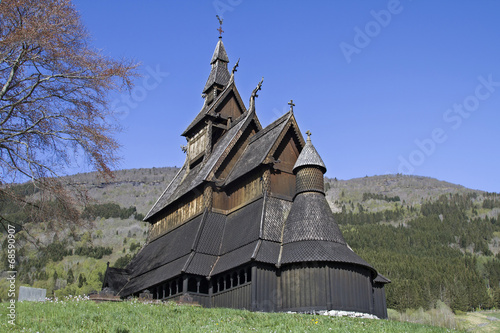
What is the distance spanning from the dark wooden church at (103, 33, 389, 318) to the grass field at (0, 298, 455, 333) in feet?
16.4

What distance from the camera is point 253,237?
2542 centimetres

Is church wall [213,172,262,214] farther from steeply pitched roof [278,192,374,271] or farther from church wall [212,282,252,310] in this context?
church wall [212,282,252,310]

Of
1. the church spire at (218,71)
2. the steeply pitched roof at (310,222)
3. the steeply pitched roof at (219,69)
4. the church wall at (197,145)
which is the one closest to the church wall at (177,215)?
the church wall at (197,145)

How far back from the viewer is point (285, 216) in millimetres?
27156

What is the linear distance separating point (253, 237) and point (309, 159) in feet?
18.5

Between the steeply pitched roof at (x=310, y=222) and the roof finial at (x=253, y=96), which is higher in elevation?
the roof finial at (x=253, y=96)

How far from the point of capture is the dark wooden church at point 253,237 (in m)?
23.3

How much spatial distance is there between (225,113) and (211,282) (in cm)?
1541

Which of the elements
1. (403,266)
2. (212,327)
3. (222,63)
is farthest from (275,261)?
(403,266)

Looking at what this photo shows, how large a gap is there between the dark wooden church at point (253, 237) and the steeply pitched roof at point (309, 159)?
0.20ft

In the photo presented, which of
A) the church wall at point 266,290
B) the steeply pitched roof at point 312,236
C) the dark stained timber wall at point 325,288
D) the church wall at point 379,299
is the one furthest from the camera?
the church wall at point 379,299

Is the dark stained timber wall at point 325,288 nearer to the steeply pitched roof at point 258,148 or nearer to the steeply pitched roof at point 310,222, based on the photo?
the steeply pitched roof at point 310,222

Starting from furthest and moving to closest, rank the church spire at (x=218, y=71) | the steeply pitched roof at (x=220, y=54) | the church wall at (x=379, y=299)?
the steeply pitched roof at (x=220, y=54), the church spire at (x=218, y=71), the church wall at (x=379, y=299)

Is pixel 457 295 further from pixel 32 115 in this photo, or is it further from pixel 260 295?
pixel 32 115
